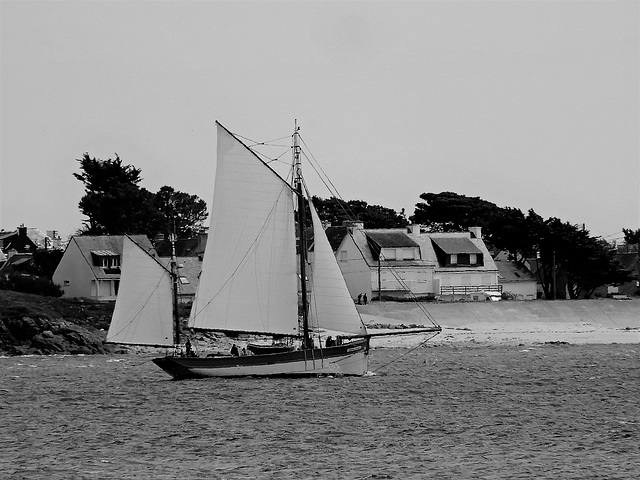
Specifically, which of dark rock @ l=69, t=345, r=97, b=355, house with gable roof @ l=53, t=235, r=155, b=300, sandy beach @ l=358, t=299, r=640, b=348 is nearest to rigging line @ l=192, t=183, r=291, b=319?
dark rock @ l=69, t=345, r=97, b=355

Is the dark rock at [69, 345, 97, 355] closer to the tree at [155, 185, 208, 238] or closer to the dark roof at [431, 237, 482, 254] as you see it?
the dark roof at [431, 237, 482, 254]

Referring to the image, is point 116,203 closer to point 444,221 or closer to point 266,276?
point 444,221

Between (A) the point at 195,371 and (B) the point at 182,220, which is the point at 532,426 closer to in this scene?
(A) the point at 195,371

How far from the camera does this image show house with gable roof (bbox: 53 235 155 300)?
100 m

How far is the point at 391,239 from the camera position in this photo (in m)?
106

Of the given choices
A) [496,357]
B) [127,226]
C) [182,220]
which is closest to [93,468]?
[496,357]

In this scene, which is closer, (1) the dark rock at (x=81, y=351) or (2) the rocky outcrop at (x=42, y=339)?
(2) the rocky outcrop at (x=42, y=339)

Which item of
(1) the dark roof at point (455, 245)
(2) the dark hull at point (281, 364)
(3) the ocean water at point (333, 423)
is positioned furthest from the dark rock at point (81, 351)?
(1) the dark roof at point (455, 245)

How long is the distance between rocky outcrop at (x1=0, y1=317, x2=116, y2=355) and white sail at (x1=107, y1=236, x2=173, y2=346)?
656 inches

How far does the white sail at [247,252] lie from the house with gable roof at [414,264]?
149 ft

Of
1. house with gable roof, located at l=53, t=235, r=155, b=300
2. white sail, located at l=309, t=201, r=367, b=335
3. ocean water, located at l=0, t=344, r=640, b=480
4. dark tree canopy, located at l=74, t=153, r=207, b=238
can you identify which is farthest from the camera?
dark tree canopy, located at l=74, t=153, r=207, b=238

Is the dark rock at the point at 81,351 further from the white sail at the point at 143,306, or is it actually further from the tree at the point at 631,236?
the tree at the point at 631,236

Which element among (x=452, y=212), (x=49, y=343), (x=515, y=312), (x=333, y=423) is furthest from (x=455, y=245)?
(x=333, y=423)

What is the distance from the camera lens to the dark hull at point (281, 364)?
52781mm
